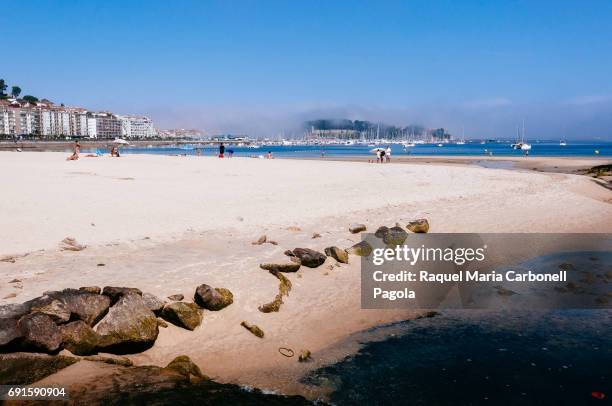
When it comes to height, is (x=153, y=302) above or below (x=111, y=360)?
above

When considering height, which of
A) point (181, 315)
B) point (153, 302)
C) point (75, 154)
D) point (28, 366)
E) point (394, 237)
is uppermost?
point (75, 154)

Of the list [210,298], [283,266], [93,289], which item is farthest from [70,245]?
[283,266]

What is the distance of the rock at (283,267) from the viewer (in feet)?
33.7

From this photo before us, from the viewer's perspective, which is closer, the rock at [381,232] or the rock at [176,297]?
the rock at [176,297]

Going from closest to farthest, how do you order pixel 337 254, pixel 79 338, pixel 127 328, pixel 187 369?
pixel 187 369, pixel 79 338, pixel 127 328, pixel 337 254

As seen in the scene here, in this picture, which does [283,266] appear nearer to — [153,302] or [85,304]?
[153,302]

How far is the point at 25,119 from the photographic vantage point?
7367 inches

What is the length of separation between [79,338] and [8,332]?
0.92 m

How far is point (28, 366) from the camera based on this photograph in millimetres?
6234

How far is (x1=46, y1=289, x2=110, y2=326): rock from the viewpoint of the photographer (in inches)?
279

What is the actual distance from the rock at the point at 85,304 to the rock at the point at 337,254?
592 cm

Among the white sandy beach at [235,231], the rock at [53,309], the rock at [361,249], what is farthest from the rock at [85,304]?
the rock at [361,249]

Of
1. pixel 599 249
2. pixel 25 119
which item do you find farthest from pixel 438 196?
pixel 25 119

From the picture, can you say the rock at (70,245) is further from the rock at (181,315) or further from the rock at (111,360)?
the rock at (111,360)
